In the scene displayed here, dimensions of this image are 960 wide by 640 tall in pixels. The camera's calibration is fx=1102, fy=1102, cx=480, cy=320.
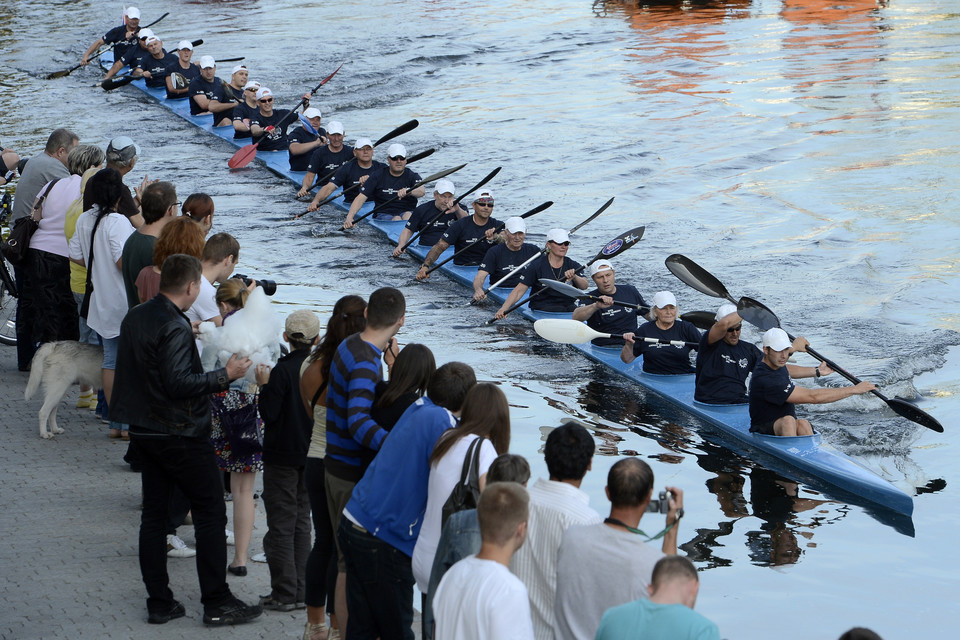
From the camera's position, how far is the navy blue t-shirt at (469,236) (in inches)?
520

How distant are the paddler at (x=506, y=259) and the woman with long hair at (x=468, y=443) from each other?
26.8 feet

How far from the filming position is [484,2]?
38.9 meters

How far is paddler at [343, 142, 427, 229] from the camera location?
14977 millimetres

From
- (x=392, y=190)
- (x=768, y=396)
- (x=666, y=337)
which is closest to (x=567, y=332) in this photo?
(x=666, y=337)

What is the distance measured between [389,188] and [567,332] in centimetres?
556

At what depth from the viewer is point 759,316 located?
916cm

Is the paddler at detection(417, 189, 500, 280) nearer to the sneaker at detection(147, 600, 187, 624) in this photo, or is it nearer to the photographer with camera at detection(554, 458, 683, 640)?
the sneaker at detection(147, 600, 187, 624)

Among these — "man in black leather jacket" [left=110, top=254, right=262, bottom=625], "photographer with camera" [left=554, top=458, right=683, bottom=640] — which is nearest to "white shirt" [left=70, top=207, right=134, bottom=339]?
"man in black leather jacket" [left=110, top=254, right=262, bottom=625]

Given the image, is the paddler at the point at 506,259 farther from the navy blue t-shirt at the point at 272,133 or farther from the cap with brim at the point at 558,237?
the navy blue t-shirt at the point at 272,133

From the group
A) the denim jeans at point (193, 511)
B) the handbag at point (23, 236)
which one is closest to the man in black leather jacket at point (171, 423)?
the denim jeans at point (193, 511)

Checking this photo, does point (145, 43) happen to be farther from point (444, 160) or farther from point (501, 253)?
point (501, 253)

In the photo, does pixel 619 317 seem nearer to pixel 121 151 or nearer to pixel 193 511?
pixel 121 151

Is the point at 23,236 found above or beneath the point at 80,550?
above

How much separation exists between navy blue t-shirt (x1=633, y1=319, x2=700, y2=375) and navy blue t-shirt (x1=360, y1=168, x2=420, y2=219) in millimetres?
5853
